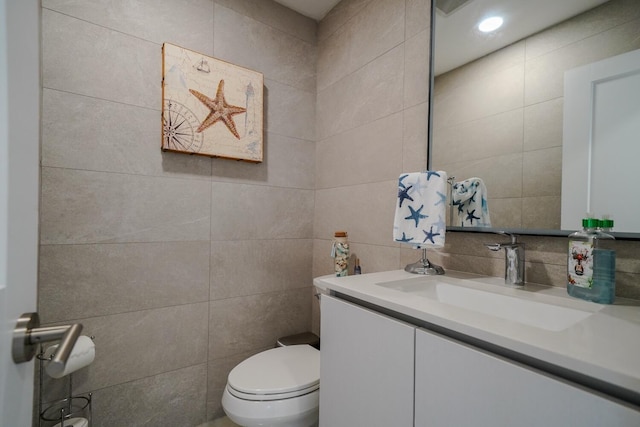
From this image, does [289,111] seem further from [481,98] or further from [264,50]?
[481,98]

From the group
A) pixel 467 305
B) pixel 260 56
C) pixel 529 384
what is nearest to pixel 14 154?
pixel 529 384

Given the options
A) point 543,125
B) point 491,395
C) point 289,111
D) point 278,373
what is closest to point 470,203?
point 543,125

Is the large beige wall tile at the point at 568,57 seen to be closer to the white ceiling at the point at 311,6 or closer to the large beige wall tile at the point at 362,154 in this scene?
the large beige wall tile at the point at 362,154

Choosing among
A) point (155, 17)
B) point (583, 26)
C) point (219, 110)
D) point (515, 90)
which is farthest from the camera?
point (219, 110)

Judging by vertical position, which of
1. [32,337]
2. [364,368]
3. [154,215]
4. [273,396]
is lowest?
[273,396]

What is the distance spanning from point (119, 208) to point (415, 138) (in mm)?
1340

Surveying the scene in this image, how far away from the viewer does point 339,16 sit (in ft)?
5.49

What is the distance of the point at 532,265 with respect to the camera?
0.91m

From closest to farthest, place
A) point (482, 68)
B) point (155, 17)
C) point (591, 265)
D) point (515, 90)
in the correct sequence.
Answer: point (591, 265), point (515, 90), point (482, 68), point (155, 17)

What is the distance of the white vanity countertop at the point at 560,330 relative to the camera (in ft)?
1.34

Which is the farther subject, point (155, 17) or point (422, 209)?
point (155, 17)

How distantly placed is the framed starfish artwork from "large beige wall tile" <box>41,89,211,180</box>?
0.08m

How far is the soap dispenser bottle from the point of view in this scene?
2.29ft

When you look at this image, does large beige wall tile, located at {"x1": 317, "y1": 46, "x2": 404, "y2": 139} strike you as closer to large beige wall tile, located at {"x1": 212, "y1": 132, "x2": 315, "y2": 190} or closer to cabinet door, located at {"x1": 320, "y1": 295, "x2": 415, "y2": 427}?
large beige wall tile, located at {"x1": 212, "y1": 132, "x2": 315, "y2": 190}
